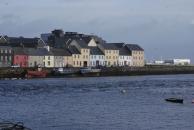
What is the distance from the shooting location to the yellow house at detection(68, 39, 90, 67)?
573 feet

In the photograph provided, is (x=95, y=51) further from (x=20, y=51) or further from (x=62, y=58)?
(x=20, y=51)

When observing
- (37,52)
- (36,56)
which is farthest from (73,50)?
(36,56)

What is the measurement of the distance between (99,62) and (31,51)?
106 feet

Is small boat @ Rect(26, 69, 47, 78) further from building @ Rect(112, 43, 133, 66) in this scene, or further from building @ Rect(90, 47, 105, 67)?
building @ Rect(112, 43, 133, 66)

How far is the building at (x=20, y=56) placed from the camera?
15688 centimetres

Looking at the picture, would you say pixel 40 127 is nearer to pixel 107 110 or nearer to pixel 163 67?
pixel 107 110

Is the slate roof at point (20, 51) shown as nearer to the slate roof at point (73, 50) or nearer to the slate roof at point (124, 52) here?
the slate roof at point (73, 50)

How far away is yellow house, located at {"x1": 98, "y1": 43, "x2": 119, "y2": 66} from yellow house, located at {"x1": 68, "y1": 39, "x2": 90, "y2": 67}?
9.32 metres

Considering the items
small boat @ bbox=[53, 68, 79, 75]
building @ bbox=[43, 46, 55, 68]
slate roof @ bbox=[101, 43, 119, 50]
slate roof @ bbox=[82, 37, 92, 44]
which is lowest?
small boat @ bbox=[53, 68, 79, 75]

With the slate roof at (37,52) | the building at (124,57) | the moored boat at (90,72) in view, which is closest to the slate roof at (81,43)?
the slate roof at (37,52)

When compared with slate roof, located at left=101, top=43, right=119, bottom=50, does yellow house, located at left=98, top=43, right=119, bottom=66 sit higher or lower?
lower

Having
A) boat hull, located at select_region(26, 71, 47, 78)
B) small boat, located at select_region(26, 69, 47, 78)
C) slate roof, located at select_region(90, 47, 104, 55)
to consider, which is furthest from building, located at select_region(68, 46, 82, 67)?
boat hull, located at select_region(26, 71, 47, 78)

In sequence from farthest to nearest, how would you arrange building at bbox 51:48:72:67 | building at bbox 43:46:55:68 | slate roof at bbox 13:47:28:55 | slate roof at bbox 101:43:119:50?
slate roof at bbox 101:43:119:50, building at bbox 51:48:72:67, building at bbox 43:46:55:68, slate roof at bbox 13:47:28:55

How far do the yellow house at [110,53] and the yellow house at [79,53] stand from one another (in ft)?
30.6
